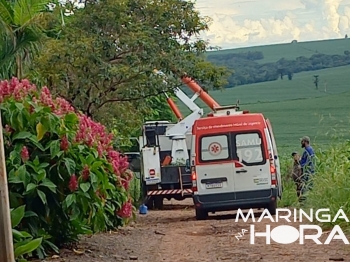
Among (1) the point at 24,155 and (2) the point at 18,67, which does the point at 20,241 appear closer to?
(1) the point at 24,155

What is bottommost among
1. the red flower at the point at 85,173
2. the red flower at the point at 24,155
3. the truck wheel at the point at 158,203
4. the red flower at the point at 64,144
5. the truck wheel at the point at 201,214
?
the truck wheel at the point at 158,203

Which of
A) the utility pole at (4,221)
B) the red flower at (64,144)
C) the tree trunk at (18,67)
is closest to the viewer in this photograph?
the utility pole at (4,221)

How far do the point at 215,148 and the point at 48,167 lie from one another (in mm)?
8607

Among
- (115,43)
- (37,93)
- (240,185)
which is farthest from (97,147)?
(115,43)

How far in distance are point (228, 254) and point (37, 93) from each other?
2.89 metres

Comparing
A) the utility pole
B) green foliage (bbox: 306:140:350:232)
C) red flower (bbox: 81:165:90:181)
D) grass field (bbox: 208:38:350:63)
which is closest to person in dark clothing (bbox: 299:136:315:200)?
green foliage (bbox: 306:140:350:232)

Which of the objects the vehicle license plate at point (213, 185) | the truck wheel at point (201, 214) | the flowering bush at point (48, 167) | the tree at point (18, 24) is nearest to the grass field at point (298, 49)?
the vehicle license plate at point (213, 185)

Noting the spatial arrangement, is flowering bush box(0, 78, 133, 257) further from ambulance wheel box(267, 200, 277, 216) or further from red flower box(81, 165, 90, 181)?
ambulance wheel box(267, 200, 277, 216)

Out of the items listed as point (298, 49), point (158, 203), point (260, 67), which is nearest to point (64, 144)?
point (158, 203)

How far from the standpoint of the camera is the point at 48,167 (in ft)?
25.8

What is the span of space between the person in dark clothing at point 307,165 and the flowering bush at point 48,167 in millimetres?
4781

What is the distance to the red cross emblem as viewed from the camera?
1617cm

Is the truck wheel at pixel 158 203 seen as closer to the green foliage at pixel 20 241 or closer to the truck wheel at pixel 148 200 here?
the truck wheel at pixel 148 200

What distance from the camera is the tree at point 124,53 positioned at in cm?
1675
